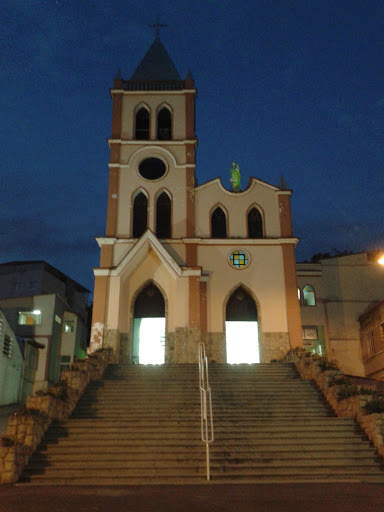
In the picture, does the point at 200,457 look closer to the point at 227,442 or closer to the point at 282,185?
the point at 227,442

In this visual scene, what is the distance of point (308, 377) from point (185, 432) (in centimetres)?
640

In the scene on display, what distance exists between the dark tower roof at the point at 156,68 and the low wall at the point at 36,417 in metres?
18.4

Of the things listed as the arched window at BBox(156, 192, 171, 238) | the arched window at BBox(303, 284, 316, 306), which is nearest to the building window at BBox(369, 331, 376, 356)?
the arched window at BBox(303, 284, 316, 306)

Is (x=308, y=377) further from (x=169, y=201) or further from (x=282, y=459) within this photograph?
(x=169, y=201)

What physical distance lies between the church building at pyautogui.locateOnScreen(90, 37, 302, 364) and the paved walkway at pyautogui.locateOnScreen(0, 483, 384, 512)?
11910 mm

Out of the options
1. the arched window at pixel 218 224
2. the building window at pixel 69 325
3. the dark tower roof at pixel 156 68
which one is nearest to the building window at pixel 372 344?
the arched window at pixel 218 224

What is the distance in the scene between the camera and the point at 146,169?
2592cm

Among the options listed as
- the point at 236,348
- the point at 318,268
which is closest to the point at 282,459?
the point at 236,348

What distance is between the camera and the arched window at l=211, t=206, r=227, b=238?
24531mm

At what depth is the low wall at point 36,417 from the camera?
1017 centimetres

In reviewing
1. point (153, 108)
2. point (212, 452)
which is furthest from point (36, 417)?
point (153, 108)

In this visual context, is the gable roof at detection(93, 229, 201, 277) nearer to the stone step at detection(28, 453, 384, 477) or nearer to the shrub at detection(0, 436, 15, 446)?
the stone step at detection(28, 453, 384, 477)

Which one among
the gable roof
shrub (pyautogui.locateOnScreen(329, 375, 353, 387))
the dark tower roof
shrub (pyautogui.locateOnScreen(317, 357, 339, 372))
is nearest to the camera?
shrub (pyautogui.locateOnScreen(329, 375, 353, 387))

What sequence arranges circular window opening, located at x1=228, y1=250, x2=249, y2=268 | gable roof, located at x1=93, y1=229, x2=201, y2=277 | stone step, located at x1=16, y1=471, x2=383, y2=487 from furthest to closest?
circular window opening, located at x1=228, y1=250, x2=249, y2=268
gable roof, located at x1=93, y1=229, x2=201, y2=277
stone step, located at x1=16, y1=471, x2=383, y2=487
